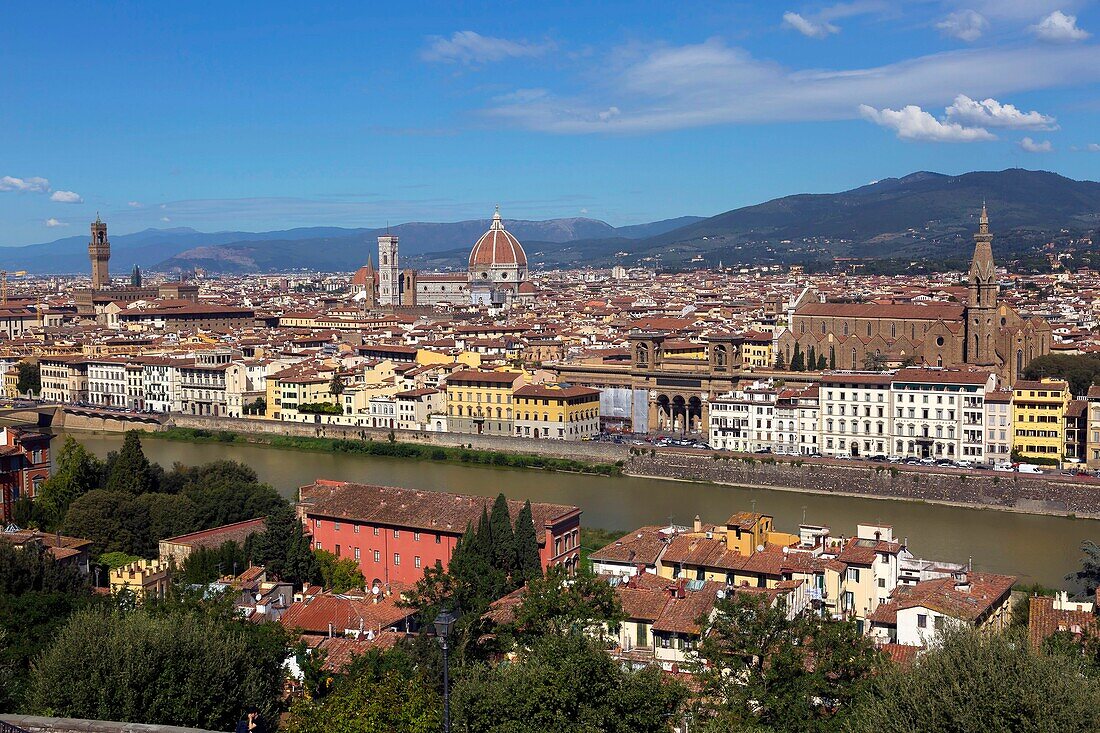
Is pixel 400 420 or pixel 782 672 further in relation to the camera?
pixel 400 420

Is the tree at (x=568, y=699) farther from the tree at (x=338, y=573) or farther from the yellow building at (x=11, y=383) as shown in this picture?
the yellow building at (x=11, y=383)

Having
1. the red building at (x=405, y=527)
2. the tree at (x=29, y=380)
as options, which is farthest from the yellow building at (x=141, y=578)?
the tree at (x=29, y=380)

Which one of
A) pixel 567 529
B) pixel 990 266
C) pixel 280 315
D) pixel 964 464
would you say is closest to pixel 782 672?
pixel 567 529

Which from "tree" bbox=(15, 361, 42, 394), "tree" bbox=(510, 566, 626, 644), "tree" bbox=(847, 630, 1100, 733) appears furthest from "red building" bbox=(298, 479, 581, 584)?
"tree" bbox=(15, 361, 42, 394)

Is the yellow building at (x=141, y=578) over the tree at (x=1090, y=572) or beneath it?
over

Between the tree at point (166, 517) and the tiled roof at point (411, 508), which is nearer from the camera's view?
the tiled roof at point (411, 508)

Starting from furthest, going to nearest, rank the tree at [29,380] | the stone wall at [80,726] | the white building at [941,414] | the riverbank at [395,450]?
the tree at [29,380]
the riverbank at [395,450]
the white building at [941,414]
the stone wall at [80,726]

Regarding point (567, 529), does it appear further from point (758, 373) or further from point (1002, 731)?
point (758, 373)

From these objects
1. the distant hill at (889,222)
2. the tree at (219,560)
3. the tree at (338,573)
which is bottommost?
the tree at (338,573)
